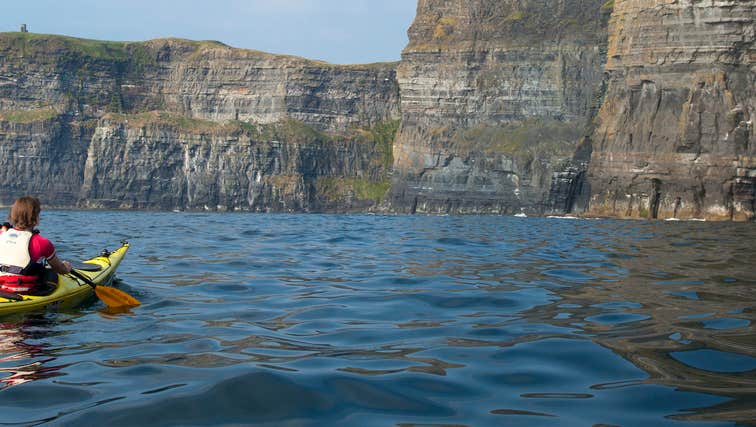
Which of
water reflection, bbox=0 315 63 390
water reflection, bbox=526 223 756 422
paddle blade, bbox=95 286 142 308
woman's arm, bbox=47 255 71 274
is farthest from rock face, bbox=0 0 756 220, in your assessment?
water reflection, bbox=0 315 63 390

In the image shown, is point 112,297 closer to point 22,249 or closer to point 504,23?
point 22,249

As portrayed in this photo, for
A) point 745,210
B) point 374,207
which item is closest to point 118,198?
point 374,207

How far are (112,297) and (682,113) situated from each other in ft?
247

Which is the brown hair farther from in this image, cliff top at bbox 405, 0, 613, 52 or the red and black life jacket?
cliff top at bbox 405, 0, 613, 52

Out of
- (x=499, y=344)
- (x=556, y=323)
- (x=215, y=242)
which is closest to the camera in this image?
(x=499, y=344)

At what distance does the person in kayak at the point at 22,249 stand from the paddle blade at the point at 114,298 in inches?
46.0

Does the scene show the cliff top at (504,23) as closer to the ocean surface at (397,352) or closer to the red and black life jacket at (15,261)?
the ocean surface at (397,352)

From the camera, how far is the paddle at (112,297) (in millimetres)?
11188

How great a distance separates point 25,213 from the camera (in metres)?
9.75

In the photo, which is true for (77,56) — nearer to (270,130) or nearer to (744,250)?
(270,130)

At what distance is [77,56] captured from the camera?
146 meters

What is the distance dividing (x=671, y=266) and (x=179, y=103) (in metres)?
149

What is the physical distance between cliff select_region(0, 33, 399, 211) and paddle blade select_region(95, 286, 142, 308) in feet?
420

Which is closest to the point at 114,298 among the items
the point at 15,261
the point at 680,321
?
the point at 15,261
